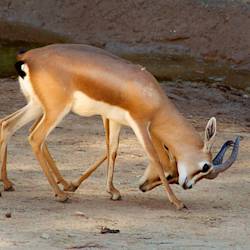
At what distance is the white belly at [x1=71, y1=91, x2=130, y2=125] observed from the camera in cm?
837

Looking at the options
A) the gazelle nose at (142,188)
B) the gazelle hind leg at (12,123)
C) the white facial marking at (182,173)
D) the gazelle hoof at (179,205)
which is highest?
the gazelle hind leg at (12,123)

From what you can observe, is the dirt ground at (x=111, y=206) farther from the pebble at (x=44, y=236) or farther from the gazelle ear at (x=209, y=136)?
the gazelle ear at (x=209, y=136)

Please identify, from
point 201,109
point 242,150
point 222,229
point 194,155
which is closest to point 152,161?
point 194,155

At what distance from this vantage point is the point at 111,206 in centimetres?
863

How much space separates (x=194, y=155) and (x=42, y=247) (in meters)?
2.01

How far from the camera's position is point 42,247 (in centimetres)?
707

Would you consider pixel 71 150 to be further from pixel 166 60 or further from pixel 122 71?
pixel 166 60

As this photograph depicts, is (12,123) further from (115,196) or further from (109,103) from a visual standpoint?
(115,196)

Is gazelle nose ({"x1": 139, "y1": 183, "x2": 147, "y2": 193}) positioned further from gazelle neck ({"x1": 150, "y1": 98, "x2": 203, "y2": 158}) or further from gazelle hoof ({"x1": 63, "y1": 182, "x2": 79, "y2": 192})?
gazelle hoof ({"x1": 63, "y1": 182, "x2": 79, "y2": 192})

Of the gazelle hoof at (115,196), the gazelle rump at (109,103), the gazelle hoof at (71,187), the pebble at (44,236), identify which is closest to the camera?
the pebble at (44,236)

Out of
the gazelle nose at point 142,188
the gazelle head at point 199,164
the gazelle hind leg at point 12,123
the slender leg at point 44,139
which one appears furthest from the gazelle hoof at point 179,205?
the gazelle hind leg at point 12,123

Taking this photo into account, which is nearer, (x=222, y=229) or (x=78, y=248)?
(x=78, y=248)

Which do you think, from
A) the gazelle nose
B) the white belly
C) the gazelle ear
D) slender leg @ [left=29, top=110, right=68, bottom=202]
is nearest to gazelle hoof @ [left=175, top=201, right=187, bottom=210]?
the gazelle nose

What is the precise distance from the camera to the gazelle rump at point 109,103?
8.36 m
